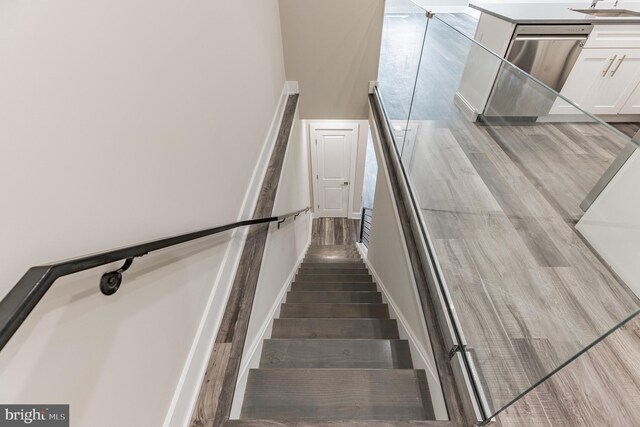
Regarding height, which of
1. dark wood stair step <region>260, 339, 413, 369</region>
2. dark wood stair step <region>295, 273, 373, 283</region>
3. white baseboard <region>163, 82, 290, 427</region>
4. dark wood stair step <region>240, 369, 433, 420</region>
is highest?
white baseboard <region>163, 82, 290, 427</region>

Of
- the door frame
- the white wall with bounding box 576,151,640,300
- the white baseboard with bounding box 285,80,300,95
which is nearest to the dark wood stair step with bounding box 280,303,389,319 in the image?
the white wall with bounding box 576,151,640,300

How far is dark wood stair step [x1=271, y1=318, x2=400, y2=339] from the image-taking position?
7.06ft

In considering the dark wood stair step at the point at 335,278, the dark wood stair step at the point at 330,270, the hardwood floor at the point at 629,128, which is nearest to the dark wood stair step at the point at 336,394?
the dark wood stair step at the point at 335,278

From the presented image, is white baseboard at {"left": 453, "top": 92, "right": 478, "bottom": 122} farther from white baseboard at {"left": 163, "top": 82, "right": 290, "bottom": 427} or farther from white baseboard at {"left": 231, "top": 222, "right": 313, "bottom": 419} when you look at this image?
white baseboard at {"left": 231, "top": 222, "right": 313, "bottom": 419}

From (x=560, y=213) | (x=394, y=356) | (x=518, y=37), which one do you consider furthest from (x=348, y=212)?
(x=560, y=213)

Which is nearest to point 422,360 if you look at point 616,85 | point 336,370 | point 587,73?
point 336,370

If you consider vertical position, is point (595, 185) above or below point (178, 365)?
above

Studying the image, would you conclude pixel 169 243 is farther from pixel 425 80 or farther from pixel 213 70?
pixel 425 80

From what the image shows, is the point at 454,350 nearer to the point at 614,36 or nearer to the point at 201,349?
the point at 201,349

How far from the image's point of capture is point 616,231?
84 centimetres

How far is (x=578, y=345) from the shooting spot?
794mm

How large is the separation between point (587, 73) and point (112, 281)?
176 inches

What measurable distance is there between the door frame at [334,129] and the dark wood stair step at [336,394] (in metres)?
3.67

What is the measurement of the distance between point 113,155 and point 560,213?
125cm
